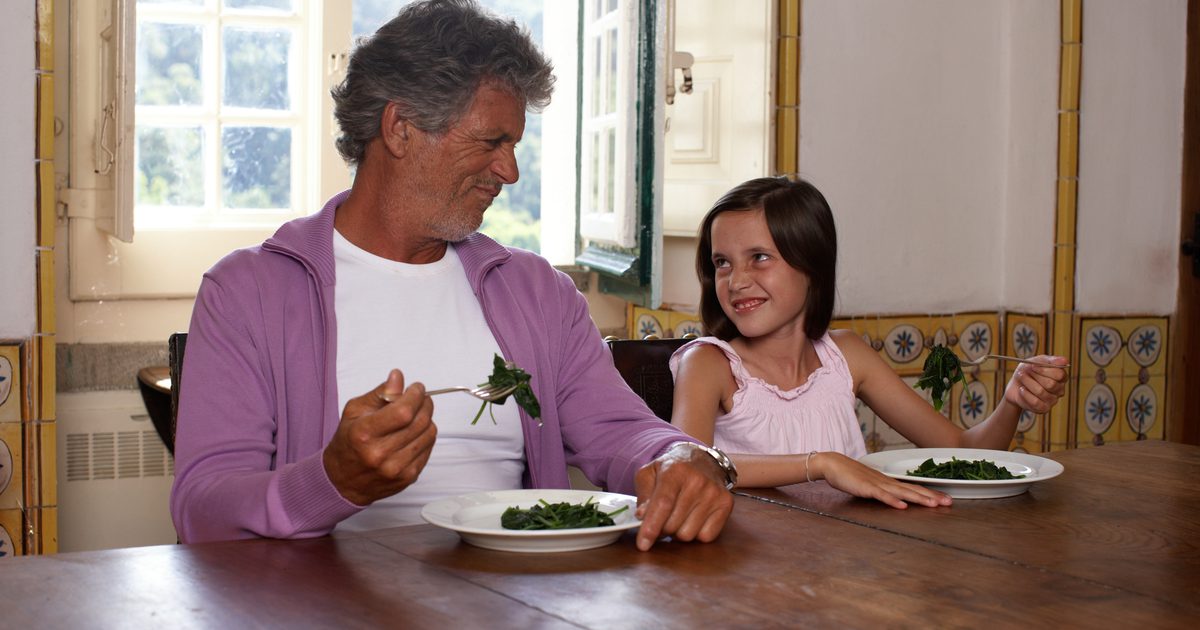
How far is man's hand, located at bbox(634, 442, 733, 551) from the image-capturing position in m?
1.41

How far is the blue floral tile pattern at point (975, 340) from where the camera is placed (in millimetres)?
3629

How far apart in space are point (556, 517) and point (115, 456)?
2590 mm

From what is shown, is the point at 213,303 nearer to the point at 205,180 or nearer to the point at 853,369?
the point at 853,369

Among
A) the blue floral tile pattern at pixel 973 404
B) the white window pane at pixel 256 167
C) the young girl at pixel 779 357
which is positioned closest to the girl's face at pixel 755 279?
the young girl at pixel 779 357

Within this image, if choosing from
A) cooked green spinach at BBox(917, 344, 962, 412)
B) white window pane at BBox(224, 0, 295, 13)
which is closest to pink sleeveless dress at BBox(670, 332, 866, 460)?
cooked green spinach at BBox(917, 344, 962, 412)

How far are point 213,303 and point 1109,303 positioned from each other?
107 inches

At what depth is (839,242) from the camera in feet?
11.2

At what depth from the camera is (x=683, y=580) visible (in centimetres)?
126

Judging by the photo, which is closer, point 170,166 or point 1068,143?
point 1068,143

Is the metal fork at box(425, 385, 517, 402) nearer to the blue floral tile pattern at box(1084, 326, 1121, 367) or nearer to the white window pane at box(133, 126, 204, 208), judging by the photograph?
the blue floral tile pattern at box(1084, 326, 1121, 367)

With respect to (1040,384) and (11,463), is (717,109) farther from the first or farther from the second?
(11,463)

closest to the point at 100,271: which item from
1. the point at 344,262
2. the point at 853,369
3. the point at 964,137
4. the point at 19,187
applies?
the point at 19,187

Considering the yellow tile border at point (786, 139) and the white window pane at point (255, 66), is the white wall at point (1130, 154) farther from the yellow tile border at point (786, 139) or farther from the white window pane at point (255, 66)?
the white window pane at point (255, 66)

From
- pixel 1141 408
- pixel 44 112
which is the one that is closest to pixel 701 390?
pixel 44 112
